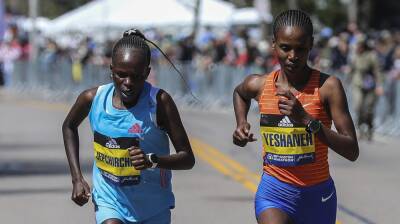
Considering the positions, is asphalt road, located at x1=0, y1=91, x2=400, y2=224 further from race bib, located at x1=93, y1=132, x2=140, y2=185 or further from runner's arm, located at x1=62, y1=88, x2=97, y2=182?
race bib, located at x1=93, y1=132, x2=140, y2=185

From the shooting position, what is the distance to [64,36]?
5397 centimetres

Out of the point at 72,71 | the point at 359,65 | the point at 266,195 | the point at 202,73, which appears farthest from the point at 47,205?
the point at 72,71

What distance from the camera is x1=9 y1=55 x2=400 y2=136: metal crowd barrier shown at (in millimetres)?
27922

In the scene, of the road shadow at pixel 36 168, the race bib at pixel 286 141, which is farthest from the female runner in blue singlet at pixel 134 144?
the road shadow at pixel 36 168

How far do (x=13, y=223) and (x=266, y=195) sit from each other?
4.62m

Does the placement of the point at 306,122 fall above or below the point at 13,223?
above

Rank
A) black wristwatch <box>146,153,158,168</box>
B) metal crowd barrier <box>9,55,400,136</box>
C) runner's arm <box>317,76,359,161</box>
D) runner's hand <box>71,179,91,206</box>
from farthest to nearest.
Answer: metal crowd barrier <box>9,55,400,136</box> → runner's hand <box>71,179,91,206</box> → runner's arm <box>317,76,359,161</box> → black wristwatch <box>146,153,158,168</box>

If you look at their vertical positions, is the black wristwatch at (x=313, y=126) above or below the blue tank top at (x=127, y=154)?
above

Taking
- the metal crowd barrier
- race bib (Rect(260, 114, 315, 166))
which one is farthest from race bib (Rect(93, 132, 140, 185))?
the metal crowd barrier

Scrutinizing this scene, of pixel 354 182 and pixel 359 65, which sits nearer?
pixel 354 182

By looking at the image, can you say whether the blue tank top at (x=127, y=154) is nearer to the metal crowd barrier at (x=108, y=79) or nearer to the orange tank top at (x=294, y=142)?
the orange tank top at (x=294, y=142)

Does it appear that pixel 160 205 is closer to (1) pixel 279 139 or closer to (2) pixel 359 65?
(1) pixel 279 139

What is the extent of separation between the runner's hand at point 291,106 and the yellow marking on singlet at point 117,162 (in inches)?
34.1

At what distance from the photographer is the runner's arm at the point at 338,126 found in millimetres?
5773
